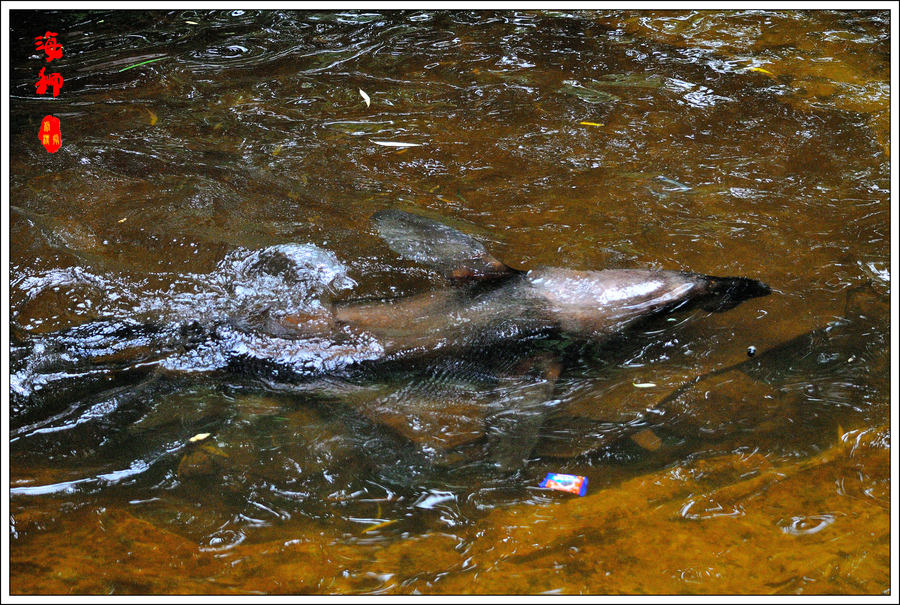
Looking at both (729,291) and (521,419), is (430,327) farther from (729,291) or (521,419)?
(729,291)

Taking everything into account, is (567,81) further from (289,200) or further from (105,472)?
(105,472)

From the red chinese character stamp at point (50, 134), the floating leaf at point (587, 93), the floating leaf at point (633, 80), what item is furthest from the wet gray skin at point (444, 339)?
the floating leaf at point (633, 80)

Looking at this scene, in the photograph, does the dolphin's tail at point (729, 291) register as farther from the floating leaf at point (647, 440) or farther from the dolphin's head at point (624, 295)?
the floating leaf at point (647, 440)

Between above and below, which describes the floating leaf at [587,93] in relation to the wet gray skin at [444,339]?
above

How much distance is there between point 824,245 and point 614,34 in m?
3.25

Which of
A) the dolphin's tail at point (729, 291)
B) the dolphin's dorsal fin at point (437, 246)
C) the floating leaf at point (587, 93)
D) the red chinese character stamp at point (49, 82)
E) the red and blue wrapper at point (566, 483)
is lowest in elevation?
the red and blue wrapper at point (566, 483)

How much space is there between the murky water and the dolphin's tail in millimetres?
91

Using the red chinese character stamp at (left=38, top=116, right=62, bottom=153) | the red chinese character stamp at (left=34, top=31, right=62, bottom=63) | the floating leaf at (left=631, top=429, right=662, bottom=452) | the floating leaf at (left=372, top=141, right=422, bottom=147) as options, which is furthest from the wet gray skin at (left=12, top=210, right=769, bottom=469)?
the red chinese character stamp at (left=34, top=31, right=62, bottom=63)

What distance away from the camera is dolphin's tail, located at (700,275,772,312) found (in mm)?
3598

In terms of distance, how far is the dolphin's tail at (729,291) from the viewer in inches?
142

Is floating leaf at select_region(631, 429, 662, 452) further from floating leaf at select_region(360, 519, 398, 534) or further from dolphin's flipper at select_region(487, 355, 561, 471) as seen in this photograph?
floating leaf at select_region(360, 519, 398, 534)

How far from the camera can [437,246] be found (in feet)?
12.8

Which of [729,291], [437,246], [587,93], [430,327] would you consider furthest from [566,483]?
[587,93]

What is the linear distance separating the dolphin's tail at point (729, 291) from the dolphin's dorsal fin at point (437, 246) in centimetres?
99
